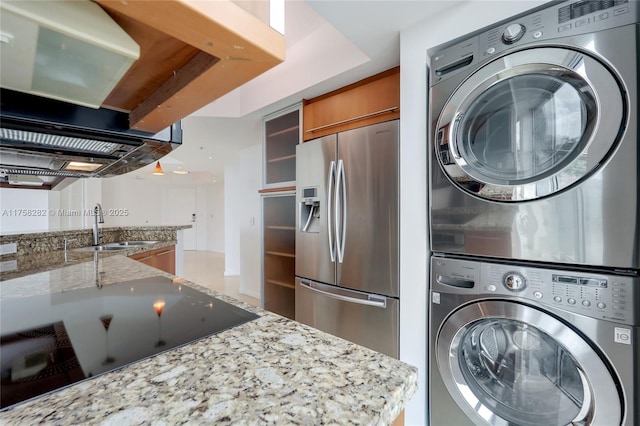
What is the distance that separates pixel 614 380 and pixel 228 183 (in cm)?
582

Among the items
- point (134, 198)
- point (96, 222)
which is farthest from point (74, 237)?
point (134, 198)

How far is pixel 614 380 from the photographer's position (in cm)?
88

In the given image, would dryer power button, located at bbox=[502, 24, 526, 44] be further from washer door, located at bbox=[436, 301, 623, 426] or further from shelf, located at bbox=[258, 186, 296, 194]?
shelf, located at bbox=[258, 186, 296, 194]

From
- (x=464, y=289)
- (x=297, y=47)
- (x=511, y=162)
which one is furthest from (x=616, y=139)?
(x=297, y=47)

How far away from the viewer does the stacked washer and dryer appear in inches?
35.0

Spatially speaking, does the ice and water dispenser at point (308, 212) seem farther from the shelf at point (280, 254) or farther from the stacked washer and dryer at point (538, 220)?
the stacked washer and dryer at point (538, 220)

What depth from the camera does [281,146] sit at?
8.98 feet

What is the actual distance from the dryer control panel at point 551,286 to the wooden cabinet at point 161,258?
245 centimetres

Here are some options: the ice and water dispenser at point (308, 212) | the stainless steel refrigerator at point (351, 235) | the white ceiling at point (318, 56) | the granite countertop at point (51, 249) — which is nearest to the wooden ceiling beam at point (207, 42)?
the white ceiling at point (318, 56)

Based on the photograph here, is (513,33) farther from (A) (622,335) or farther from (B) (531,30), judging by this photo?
(A) (622,335)

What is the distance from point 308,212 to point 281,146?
0.92 metres

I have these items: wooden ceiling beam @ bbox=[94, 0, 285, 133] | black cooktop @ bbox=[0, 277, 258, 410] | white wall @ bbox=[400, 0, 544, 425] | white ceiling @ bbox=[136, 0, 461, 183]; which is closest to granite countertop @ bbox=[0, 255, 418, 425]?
black cooktop @ bbox=[0, 277, 258, 410]

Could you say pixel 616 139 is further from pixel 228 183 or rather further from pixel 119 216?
pixel 119 216

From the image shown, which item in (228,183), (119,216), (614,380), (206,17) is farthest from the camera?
(119,216)
